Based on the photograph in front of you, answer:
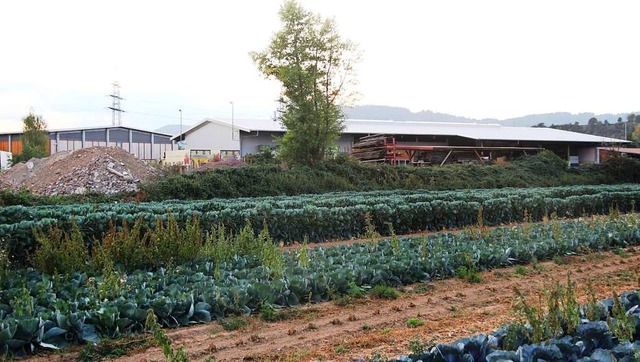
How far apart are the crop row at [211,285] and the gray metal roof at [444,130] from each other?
28693mm

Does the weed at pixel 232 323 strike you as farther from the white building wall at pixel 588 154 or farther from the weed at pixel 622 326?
the white building wall at pixel 588 154

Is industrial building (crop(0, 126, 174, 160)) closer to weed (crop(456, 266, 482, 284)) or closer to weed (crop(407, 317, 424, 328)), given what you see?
weed (crop(456, 266, 482, 284))

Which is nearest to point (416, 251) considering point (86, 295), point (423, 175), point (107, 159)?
point (86, 295)

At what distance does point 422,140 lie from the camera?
1634 inches

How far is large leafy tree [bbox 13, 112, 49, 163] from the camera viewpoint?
39.5 meters

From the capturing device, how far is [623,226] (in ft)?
43.0

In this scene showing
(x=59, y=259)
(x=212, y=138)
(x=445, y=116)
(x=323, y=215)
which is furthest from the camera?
(x=445, y=116)

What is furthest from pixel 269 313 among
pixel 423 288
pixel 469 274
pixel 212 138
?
pixel 212 138

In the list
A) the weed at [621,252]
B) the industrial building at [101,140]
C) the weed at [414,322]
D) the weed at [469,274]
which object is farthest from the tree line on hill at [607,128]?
the weed at [414,322]

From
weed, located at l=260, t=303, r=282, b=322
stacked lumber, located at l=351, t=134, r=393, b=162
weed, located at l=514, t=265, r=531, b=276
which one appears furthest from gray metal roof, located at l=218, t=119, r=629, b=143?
weed, located at l=260, t=303, r=282, b=322

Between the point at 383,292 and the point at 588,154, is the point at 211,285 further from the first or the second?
the point at 588,154

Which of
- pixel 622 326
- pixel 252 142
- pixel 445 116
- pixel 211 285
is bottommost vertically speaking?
pixel 211 285

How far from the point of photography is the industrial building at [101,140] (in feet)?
157

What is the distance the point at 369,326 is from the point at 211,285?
2.27 m
